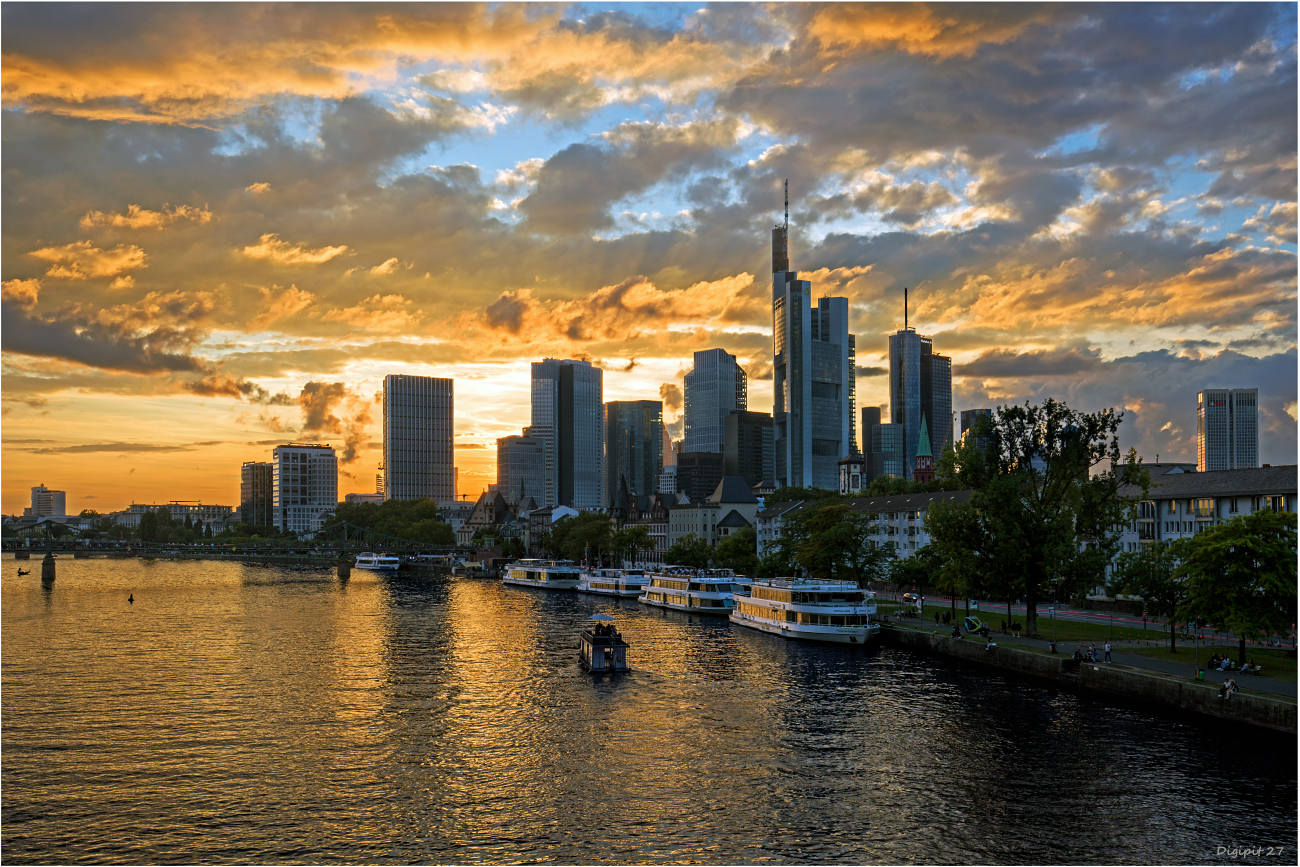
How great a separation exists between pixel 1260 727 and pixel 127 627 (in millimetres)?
128282

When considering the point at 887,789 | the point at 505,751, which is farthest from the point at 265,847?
the point at 887,789

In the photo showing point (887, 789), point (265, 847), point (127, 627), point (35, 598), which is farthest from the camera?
point (35, 598)

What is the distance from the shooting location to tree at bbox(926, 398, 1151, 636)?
335 feet

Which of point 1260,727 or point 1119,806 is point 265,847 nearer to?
point 1119,806

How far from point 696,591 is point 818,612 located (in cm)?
4613

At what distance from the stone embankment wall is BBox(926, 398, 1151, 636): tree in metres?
7.98

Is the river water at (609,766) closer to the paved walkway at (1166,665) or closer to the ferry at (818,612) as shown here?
the paved walkway at (1166,665)

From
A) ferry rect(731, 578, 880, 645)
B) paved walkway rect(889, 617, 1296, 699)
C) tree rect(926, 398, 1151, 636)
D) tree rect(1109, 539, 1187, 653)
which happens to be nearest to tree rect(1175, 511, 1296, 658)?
paved walkway rect(889, 617, 1296, 699)

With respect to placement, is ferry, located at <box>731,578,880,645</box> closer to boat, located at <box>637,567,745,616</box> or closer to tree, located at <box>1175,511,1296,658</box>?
boat, located at <box>637,567,745,616</box>

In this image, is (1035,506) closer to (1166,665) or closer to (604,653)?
(1166,665)

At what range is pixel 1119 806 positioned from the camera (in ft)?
164

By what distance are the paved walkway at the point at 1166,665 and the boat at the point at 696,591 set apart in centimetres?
5470

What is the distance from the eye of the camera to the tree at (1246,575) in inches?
2781

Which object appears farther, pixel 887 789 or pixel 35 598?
pixel 35 598
